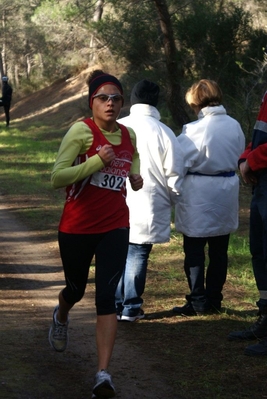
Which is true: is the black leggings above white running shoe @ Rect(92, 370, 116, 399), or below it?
above

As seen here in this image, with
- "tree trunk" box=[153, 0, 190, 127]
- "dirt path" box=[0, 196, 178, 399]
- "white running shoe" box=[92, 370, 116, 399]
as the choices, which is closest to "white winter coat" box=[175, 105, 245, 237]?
"dirt path" box=[0, 196, 178, 399]

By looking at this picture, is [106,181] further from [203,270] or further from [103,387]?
[203,270]

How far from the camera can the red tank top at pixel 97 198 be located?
5145 millimetres

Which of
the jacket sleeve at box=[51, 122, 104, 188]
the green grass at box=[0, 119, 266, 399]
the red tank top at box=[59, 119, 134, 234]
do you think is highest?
the jacket sleeve at box=[51, 122, 104, 188]

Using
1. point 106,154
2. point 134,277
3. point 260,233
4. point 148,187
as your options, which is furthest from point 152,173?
point 106,154

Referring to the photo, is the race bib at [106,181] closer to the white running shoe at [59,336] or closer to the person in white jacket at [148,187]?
the white running shoe at [59,336]

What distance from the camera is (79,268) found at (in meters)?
5.27

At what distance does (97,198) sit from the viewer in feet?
16.9

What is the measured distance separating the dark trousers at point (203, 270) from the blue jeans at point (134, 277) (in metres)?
0.41

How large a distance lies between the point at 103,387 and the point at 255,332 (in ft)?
5.87

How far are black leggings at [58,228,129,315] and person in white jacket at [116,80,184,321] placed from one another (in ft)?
4.80

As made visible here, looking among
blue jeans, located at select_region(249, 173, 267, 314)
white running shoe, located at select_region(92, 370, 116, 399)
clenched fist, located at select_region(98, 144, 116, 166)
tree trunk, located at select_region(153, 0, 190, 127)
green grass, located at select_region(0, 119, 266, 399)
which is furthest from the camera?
tree trunk, located at select_region(153, 0, 190, 127)

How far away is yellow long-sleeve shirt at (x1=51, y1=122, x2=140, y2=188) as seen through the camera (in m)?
5.01

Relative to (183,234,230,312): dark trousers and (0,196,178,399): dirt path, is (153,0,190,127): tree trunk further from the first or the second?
(183,234,230,312): dark trousers
